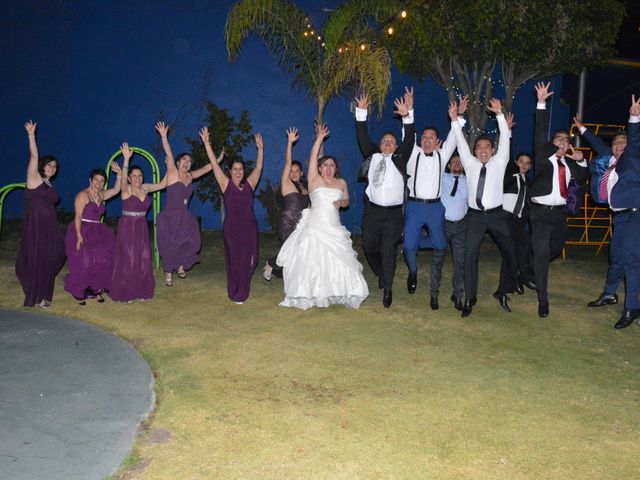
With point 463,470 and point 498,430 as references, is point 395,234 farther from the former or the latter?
point 463,470

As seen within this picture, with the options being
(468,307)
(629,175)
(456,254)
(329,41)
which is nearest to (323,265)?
(456,254)

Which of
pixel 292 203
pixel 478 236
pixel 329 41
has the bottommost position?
pixel 478 236

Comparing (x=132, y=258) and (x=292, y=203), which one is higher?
(x=292, y=203)

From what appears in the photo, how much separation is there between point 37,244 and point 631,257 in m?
6.87

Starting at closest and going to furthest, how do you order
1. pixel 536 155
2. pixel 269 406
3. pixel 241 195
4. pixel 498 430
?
pixel 498 430, pixel 269 406, pixel 536 155, pixel 241 195

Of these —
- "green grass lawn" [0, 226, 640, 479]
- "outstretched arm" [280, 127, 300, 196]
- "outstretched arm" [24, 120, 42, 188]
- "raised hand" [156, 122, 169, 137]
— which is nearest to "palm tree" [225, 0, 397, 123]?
"outstretched arm" [280, 127, 300, 196]

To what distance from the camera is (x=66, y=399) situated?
4855 millimetres

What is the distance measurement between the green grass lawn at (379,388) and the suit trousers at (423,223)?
0.81 m

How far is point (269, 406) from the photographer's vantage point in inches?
189

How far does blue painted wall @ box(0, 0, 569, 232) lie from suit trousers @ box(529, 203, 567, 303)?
6.82 metres

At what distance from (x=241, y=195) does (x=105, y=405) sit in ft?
12.5

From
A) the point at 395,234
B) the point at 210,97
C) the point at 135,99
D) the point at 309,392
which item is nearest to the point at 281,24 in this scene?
the point at 210,97

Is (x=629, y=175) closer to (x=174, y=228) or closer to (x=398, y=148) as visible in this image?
(x=398, y=148)

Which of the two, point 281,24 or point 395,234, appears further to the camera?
point 281,24
